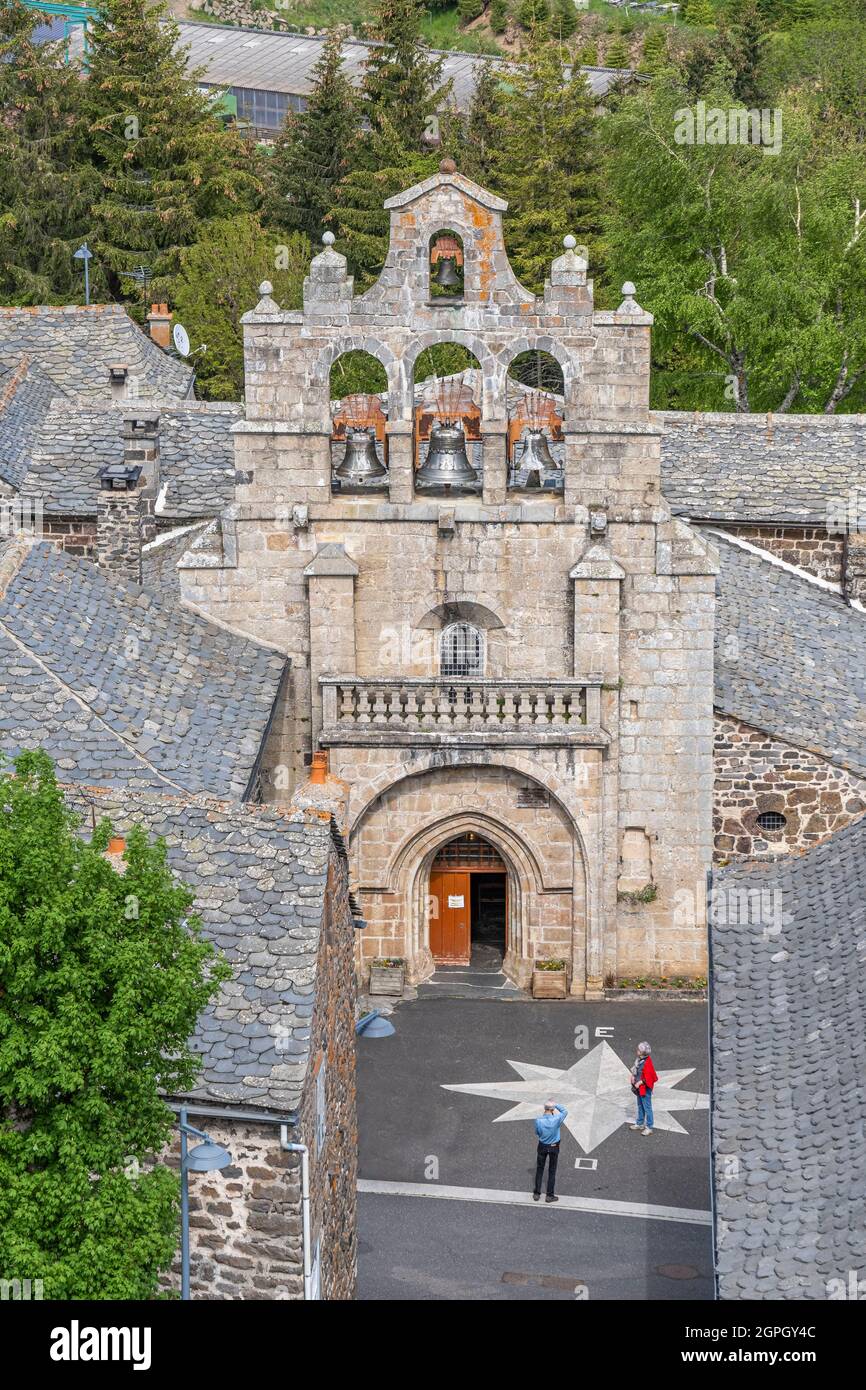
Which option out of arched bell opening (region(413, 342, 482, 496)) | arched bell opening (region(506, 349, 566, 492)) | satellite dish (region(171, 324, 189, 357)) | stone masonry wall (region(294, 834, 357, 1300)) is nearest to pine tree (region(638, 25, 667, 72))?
satellite dish (region(171, 324, 189, 357))

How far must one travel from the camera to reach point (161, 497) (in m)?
48.7

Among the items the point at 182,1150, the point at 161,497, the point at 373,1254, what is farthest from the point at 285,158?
the point at 182,1150

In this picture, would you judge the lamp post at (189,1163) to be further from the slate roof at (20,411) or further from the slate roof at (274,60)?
the slate roof at (274,60)

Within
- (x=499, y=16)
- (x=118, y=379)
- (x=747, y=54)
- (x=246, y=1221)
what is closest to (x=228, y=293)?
(x=118, y=379)

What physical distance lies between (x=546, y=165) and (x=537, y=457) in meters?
43.8

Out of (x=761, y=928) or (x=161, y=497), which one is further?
(x=161, y=497)

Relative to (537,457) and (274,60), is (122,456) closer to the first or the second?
(537,457)

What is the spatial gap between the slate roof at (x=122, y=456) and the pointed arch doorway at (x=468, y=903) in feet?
34.2

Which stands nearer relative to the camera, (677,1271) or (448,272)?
(677,1271)

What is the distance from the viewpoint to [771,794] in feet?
137

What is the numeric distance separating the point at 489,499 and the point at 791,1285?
Answer: 72.1ft

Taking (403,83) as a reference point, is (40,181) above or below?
below

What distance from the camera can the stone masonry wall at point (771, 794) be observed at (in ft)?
136
